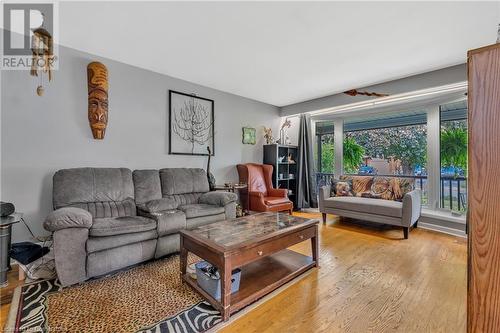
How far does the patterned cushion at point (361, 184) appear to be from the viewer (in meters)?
4.05

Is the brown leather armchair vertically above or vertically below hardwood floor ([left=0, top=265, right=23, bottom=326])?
above

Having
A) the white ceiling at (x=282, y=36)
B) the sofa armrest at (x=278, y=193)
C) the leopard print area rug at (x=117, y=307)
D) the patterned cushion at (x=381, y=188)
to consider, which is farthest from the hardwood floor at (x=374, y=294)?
the white ceiling at (x=282, y=36)

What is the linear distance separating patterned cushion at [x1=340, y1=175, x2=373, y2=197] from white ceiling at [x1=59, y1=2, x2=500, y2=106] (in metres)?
1.73

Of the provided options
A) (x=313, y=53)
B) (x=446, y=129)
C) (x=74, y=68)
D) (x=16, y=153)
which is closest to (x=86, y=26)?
(x=74, y=68)

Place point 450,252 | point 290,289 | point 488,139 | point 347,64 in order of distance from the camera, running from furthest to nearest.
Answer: point 347,64, point 450,252, point 290,289, point 488,139

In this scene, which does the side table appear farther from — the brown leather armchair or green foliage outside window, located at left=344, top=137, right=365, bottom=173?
green foliage outside window, located at left=344, top=137, right=365, bottom=173

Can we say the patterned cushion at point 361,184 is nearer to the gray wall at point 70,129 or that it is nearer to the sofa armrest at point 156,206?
the gray wall at point 70,129

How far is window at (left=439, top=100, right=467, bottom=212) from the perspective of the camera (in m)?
3.51

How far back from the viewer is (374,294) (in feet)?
6.09

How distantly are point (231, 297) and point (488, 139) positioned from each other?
170 centimetres

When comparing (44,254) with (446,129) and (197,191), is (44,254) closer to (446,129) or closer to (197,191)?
(197,191)

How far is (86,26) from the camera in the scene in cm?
227

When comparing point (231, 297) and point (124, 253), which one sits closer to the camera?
point (231, 297)

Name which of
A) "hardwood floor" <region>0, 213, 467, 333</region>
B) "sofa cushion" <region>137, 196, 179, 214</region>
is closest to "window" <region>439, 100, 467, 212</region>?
"hardwood floor" <region>0, 213, 467, 333</region>
